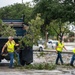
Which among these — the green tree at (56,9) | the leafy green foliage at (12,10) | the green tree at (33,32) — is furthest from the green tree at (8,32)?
the leafy green foliage at (12,10)

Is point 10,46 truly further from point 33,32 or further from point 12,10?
point 12,10

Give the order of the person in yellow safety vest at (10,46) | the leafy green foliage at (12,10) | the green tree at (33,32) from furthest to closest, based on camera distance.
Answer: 1. the leafy green foliage at (12,10)
2. the green tree at (33,32)
3. the person in yellow safety vest at (10,46)

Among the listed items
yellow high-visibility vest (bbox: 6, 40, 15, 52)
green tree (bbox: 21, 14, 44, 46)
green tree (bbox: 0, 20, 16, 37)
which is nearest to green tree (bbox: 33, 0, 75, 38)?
green tree (bbox: 0, 20, 16, 37)

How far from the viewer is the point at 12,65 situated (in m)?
17.4

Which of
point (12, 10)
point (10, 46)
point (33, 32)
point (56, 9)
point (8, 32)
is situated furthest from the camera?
point (12, 10)

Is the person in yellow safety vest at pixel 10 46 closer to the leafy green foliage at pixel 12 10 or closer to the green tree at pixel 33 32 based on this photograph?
the green tree at pixel 33 32

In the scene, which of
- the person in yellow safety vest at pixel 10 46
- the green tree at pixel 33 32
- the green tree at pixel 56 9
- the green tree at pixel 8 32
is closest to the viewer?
the person in yellow safety vest at pixel 10 46

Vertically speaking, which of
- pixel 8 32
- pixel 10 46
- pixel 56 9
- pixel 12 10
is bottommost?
pixel 10 46

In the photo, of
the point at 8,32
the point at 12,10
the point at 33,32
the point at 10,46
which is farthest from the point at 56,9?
the point at 12,10

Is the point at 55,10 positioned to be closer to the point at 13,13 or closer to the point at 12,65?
the point at 12,65

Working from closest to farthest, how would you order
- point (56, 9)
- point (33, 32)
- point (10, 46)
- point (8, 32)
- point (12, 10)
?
point (10, 46), point (33, 32), point (8, 32), point (56, 9), point (12, 10)

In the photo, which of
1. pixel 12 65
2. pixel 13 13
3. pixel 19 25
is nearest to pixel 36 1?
pixel 19 25

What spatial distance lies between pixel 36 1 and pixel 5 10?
1643 inches

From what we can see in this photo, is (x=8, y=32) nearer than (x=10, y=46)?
No
